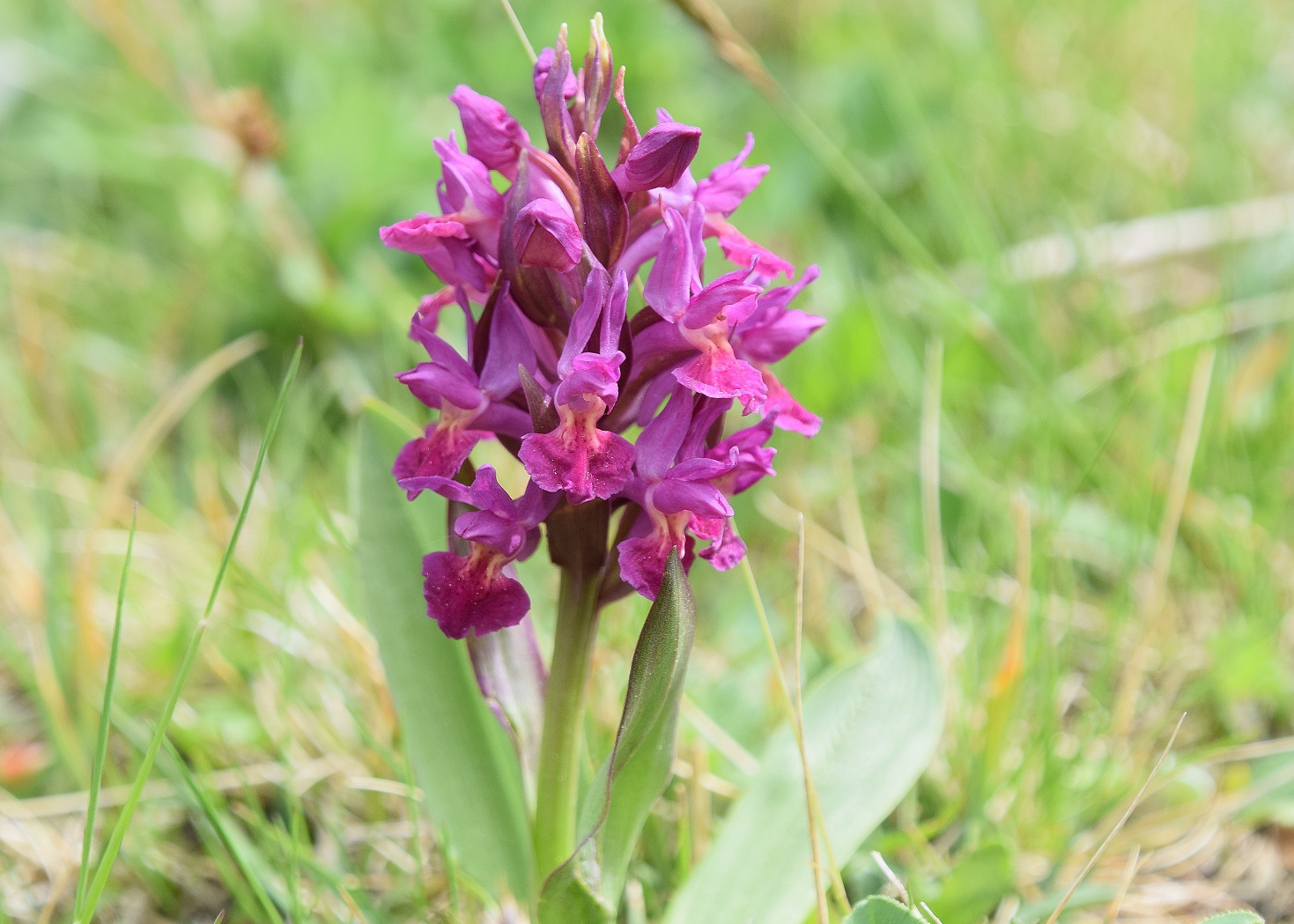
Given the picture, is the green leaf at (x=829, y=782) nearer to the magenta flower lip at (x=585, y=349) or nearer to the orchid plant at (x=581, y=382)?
the orchid plant at (x=581, y=382)

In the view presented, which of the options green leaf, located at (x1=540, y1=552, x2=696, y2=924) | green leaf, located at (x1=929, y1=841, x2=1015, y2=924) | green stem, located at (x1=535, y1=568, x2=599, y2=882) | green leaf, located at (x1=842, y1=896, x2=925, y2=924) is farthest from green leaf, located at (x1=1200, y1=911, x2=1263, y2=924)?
green stem, located at (x1=535, y1=568, x2=599, y2=882)

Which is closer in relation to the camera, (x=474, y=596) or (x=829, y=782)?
(x=474, y=596)

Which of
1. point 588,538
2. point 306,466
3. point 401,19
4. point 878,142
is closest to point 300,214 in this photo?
point 306,466

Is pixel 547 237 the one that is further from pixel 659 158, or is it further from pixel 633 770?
pixel 633 770

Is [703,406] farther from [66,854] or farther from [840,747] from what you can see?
[66,854]

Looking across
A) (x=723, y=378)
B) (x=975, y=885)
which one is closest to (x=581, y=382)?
(x=723, y=378)

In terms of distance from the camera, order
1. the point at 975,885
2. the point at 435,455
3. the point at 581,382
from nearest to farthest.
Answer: the point at 581,382 < the point at 435,455 < the point at 975,885

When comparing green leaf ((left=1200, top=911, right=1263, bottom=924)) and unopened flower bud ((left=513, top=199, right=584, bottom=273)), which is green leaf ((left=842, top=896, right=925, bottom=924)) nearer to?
green leaf ((left=1200, top=911, right=1263, bottom=924))

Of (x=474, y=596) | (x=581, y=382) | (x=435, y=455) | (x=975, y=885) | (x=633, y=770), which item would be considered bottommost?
(x=975, y=885)
